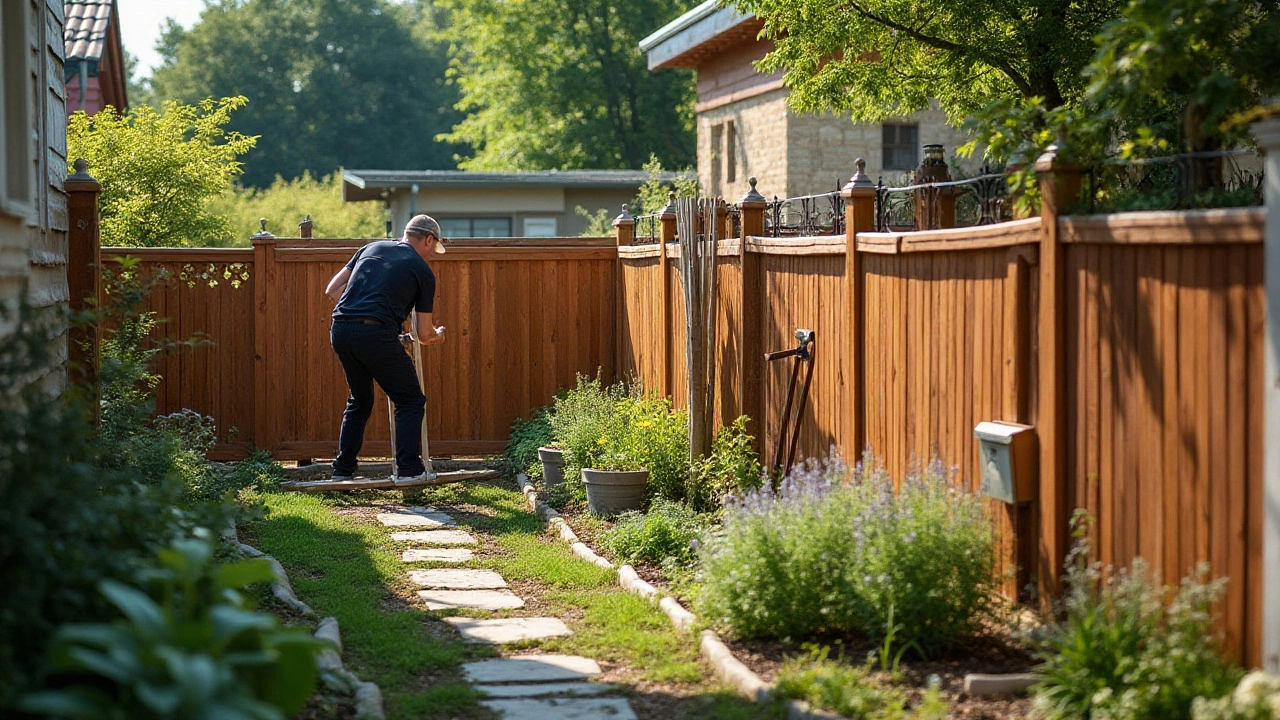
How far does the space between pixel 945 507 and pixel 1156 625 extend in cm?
111

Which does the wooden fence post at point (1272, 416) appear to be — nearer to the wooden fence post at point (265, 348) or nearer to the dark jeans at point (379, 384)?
the dark jeans at point (379, 384)

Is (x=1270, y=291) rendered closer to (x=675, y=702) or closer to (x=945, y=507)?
(x=945, y=507)

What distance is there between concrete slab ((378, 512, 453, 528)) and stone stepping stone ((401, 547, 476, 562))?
2.73ft

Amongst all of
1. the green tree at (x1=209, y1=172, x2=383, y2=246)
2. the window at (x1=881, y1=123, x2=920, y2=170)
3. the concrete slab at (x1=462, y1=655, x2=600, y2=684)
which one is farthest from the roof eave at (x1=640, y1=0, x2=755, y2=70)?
the concrete slab at (x1=462, y1=655, x2=600, y2=684)

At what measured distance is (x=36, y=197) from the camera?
604 centimetres

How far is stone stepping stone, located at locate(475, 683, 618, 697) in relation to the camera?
5141mm

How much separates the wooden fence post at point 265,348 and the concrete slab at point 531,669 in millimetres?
6290

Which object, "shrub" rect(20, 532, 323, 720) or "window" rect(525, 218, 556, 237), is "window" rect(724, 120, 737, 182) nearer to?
"window" rect(525, 218, 556, 237)

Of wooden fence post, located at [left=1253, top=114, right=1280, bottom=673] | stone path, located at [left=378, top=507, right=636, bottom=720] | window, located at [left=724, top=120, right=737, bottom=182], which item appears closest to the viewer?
wooden fence post, located at [left=1253, top=114, right=1280, bottom=673]

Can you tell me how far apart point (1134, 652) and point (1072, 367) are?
1.15 m

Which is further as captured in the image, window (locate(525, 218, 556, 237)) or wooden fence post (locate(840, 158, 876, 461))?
window (locate(525, 218, 556, 237))

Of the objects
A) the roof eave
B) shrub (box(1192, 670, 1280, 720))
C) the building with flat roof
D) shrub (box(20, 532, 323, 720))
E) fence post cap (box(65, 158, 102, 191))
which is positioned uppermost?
the roof eave

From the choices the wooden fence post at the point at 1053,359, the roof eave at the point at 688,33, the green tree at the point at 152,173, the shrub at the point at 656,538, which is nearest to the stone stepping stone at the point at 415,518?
the shrub at the point at 656,538

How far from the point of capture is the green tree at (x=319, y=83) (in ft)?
169
